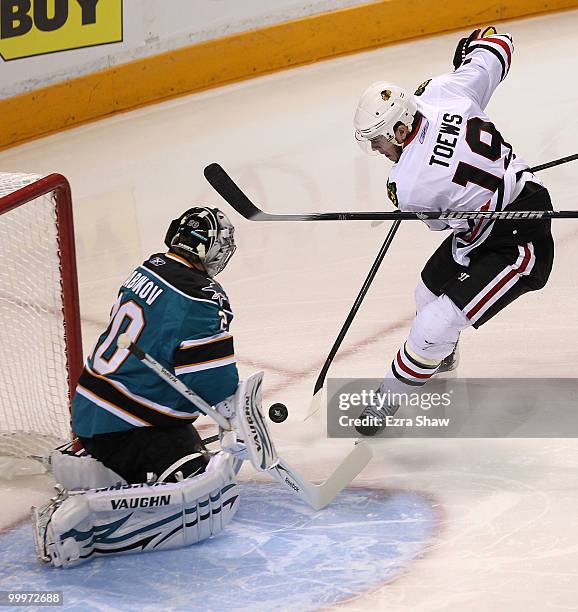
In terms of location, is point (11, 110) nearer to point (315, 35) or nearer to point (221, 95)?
point (221, 95)

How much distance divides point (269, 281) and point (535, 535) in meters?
1.98

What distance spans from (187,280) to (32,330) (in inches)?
33.1

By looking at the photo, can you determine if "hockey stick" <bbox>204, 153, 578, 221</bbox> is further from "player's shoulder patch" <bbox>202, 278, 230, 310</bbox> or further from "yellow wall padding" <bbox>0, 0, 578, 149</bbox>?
"yellow wall padding" <bbox>0, 0, 578, 149</bbox>

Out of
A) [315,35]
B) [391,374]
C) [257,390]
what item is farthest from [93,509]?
[315,35]

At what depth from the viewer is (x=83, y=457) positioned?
3020 mm

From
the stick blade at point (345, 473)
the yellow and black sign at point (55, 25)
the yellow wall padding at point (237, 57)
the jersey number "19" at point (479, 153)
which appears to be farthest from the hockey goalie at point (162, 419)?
the yellow wall padding at point (237, 57)

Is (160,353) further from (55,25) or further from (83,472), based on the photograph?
(55,25)

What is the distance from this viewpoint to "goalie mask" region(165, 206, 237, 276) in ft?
9.64

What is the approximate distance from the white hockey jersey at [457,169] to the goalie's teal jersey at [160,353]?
2.33ft

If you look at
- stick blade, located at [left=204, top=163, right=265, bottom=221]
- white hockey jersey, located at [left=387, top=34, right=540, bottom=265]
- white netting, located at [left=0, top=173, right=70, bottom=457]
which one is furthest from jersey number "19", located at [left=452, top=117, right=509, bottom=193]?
white netting, located at [left=0, top=173, right=70, bottom=457]

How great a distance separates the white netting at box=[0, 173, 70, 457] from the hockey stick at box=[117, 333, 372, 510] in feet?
2.14

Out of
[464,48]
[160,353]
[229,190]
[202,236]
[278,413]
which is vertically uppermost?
[464,48]

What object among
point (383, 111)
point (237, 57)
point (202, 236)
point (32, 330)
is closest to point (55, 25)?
point (237, 57)

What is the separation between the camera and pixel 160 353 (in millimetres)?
2848
